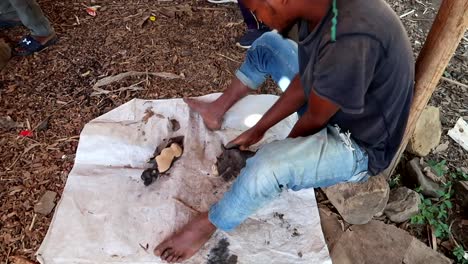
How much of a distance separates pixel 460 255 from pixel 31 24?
2.75m

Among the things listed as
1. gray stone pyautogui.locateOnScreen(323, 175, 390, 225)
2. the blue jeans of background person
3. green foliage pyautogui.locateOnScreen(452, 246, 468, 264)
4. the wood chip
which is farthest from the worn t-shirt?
the wood chip

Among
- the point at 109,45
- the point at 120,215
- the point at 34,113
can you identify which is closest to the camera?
the point at 120,215

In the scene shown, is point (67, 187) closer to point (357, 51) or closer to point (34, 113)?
point (34, 113)

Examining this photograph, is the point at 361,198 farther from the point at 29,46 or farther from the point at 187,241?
the point at 29,46

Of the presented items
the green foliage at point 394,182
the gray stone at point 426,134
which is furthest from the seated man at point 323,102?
the gray stone at point 426,134

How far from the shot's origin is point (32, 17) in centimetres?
262

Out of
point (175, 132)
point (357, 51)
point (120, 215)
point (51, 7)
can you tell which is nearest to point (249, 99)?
point (175, 132)

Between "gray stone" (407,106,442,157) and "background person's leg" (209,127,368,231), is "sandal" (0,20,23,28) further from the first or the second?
"gray stone" (407,106,442,157)

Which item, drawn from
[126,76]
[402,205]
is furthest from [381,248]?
[126,76]

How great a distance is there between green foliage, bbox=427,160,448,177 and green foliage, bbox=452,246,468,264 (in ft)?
1.31

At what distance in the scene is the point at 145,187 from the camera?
1971 mm

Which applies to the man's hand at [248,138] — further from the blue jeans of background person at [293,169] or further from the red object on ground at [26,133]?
the red object on ground at [26,133]

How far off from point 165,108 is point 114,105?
34 centimetres

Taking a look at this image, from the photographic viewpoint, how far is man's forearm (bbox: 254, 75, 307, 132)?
1.75 metres
